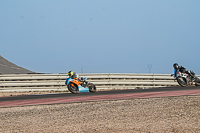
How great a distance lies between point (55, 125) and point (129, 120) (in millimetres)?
1833

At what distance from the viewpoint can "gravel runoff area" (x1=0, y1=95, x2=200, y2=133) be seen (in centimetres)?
695

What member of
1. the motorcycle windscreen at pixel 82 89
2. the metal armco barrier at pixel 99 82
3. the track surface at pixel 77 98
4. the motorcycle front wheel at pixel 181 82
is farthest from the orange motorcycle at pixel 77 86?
the motorcycle front wheel at pixel 181 82

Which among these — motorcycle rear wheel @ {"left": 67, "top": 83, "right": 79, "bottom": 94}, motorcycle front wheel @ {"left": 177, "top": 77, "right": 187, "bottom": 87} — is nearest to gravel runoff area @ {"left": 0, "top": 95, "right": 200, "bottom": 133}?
motorcycle rear wheel @ {"left": 67, "top": 83, "right": 79, "bottom": 94}

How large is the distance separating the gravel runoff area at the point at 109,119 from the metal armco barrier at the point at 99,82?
28.6ft

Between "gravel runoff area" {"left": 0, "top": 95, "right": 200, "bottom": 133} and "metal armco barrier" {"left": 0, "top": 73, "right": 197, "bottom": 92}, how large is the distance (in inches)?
343

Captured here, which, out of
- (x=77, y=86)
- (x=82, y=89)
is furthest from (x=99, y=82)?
(x=77, y=86)

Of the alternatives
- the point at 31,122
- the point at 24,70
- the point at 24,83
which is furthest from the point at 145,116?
the point at 24,70

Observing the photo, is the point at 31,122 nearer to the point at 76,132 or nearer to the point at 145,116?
the point at 76,132

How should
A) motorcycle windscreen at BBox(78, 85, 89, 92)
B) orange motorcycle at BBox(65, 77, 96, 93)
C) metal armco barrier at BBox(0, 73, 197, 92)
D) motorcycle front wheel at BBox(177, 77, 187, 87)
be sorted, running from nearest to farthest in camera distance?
1. orange motorcycle at BBox(65, 77, 96, 93)
2. motorcycle windscreen at BBox(78, 85, 89, 92)
3. motorcycle front wheel at BBox(177, 77, 187, 87)
4. metal armco barrier at BBox(0, 73, 197, 92)

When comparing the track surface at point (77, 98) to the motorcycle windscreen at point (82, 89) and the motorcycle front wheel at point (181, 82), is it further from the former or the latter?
the motorcycle front wheel at point (181, 82)

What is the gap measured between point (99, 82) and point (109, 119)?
1123cm

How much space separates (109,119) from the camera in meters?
8.03

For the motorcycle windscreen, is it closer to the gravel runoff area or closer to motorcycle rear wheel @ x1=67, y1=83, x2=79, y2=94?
motorcycle rear wheel @ x1=67, y1=83, x2=79, y2=94

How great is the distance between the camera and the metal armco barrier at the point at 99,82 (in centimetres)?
1920
